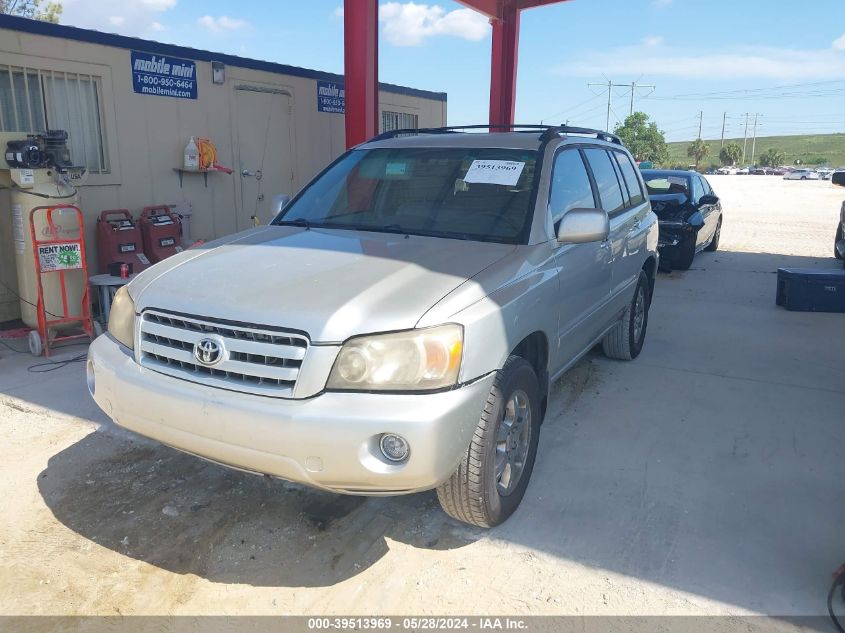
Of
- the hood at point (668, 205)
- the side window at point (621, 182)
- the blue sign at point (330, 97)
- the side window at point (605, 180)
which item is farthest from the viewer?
the hood at point (668, 205)

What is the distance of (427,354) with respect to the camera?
2549 mm

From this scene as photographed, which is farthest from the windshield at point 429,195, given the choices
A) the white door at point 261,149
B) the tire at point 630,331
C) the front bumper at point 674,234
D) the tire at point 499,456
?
the front bumper at point 674,234

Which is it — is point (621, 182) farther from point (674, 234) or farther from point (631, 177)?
point (674, 234)

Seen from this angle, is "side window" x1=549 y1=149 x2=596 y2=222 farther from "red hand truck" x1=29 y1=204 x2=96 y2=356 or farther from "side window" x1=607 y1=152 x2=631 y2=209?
"red hand truck" x1=29 y1=204 x2=96 y2=356

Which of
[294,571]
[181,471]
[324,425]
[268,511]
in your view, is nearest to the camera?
[324,425]

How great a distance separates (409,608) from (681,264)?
9498mm

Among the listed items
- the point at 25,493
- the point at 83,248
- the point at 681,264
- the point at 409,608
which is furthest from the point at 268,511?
the point at 681,264

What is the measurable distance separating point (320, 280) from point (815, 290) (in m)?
7.17

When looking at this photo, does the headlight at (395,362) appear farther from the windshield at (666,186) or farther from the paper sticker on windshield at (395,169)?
Answer: the windshield at (666,186)

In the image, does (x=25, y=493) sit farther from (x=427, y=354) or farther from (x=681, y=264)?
(x=681, y=264)

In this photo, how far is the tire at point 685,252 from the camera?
10727 mm

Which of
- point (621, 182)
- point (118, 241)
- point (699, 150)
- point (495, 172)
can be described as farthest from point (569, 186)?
point (699, 150)

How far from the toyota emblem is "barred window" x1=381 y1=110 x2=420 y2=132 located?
9.30 meters

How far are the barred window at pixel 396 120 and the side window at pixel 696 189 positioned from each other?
5.09 m
